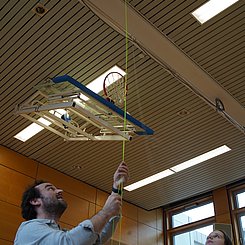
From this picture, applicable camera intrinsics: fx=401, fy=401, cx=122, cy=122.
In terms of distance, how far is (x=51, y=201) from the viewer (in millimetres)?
1995

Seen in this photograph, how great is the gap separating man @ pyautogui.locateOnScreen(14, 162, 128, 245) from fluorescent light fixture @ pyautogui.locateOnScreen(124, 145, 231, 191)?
173 inches

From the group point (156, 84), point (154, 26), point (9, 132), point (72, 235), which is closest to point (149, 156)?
point (156, 84)

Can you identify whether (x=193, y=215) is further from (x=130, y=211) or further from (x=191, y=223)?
(x=130, y=211)

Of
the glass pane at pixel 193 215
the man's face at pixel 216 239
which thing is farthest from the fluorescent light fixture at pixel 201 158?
the man's face at pixel 216 239

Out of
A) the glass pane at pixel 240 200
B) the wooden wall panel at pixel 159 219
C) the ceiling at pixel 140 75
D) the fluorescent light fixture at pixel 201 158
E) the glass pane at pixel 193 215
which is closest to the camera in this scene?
the ceiling at pixel 140 75

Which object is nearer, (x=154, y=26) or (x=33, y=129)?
(x=154, y=26)

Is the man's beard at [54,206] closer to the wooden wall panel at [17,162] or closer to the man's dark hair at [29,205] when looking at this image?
the man's dark hair at [29,205]

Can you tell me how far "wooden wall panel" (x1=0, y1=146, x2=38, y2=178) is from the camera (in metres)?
6.12

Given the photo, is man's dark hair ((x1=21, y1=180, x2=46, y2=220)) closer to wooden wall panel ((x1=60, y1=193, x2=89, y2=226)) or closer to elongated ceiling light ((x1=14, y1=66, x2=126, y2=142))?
elongated ceiling light ((x1=14, y1=66, x2=126, y2=142))

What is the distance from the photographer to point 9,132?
5.81 m

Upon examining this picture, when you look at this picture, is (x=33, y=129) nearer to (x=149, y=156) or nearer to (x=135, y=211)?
(x=149, y=156)

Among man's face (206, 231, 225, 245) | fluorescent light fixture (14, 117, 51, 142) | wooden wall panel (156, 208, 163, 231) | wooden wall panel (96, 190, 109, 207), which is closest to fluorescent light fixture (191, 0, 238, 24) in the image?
man's face (206, 231, 225, 245)

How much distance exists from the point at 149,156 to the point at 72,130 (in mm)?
1829

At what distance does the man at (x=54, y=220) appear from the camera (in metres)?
1.58
